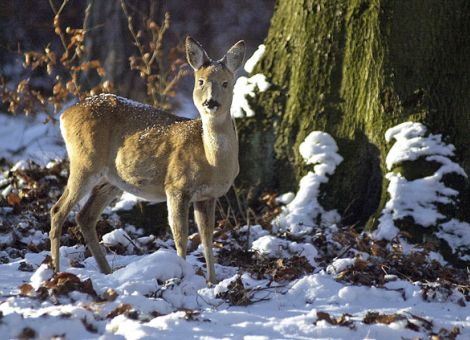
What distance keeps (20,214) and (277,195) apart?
235 cm

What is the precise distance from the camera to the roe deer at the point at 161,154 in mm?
6418

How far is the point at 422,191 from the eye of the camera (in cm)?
741

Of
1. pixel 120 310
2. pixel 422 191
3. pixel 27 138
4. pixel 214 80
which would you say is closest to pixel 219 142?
pixel 214 80

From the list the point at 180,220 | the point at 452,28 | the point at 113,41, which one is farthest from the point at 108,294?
the point at 113,41

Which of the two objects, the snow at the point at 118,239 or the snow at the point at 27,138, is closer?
the snow at the point at 118,239

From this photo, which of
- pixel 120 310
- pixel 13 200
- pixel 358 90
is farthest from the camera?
pixel 13 200

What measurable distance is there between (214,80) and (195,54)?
33 centimetres

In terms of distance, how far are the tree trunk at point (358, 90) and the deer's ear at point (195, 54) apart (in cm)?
179

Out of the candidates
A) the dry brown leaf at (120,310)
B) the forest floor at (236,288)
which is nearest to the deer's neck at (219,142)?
the forest floor at (236,288)

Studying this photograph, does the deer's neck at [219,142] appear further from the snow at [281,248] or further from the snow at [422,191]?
the snow at [422,191]

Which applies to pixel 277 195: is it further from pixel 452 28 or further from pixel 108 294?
pixel 108 294

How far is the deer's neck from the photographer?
641 centimetres

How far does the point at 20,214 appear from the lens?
8.30 metres

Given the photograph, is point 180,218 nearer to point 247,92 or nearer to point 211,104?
point 211,104
